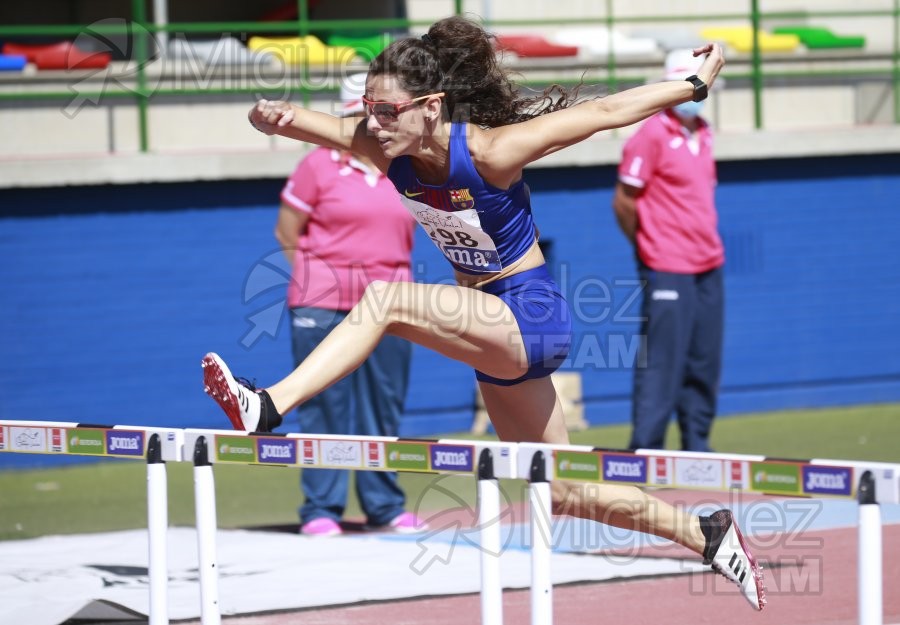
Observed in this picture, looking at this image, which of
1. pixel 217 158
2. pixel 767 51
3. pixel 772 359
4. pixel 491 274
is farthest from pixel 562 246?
pixel 491 274

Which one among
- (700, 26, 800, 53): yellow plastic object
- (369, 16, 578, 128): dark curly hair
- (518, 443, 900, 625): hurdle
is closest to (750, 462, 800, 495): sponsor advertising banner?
(518, 443, 900, 625): hurdle

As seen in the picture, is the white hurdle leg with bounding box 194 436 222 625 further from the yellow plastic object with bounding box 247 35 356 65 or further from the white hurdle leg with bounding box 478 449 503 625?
the yellow plastic object with bounding box 247 35 356 65

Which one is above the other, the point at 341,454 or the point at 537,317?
the point at 537,317

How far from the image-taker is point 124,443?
503 cm

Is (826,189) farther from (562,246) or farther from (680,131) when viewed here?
(680,131)

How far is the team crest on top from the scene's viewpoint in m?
4.95

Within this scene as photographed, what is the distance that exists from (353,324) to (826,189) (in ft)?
30.3

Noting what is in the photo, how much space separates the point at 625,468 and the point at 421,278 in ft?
24.9

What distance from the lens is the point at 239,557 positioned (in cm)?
743

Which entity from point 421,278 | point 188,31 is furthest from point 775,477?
point 188,31

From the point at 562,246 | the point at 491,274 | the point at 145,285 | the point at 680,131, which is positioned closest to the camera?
the point at 491,274

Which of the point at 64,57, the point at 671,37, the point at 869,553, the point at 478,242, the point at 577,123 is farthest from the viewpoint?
the point at 671,37

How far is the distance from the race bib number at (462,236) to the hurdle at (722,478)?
39.8 inches

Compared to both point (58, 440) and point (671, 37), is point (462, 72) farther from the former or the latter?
point (671, 37)
